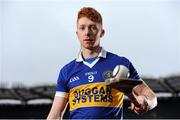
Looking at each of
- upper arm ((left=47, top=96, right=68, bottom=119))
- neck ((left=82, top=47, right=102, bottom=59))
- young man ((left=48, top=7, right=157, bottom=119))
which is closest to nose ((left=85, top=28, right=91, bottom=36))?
young man ((left=48, top=7, right=157, bottom=119))

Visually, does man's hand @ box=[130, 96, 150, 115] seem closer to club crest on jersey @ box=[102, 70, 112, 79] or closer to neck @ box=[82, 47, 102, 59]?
club crest on jersey @ box=[102, 70, 112, 79]

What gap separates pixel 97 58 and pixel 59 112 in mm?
536

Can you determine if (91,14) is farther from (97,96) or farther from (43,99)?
(43,99)

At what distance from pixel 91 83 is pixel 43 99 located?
20.6m

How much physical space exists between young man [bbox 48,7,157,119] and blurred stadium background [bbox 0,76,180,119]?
16003 millimetres

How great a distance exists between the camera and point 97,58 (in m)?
3.29

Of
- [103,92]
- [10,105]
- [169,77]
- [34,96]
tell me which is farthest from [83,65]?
[10,105]

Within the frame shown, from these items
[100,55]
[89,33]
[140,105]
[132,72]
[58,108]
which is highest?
[89,33]

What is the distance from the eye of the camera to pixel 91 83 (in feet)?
10.5

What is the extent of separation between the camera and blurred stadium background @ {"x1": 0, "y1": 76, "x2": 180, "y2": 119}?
2091cm

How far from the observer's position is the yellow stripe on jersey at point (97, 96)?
10.3ft

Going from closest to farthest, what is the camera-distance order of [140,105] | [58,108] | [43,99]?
[140,105] < [58,108] < [43,99]

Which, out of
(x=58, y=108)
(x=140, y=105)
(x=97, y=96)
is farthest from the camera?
(x=58, y=108)

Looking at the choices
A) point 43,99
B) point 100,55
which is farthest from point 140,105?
point 43,99
